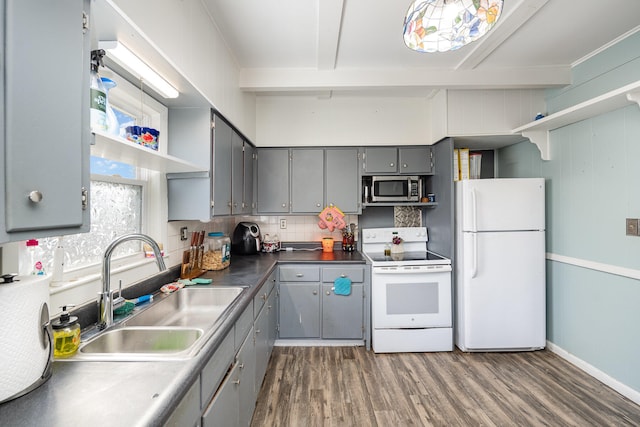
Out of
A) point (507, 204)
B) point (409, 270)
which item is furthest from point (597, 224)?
point (409, 270)

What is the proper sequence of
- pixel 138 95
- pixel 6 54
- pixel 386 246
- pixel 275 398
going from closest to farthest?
pixel 6 54 → pixel 138 95 → pixel 275 398 → pixel 386 246

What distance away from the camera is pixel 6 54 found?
620 mm

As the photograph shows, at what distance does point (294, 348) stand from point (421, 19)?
2.71 m

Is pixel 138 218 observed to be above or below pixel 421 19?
below

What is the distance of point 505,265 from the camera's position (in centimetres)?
261

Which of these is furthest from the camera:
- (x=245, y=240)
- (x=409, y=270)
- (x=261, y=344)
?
(x=245, y=240)

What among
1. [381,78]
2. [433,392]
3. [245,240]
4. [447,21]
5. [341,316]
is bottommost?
[433,392]

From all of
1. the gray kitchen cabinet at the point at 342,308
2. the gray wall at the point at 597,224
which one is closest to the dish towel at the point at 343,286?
the gray kitchen cabinet at the point at 342,308

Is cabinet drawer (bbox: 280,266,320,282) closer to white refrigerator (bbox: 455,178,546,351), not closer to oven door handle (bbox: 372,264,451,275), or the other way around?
oven door handle (bbox: 372,264,451,275)

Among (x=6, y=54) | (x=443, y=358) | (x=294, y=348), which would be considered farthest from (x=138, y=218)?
(x=443, y=358)

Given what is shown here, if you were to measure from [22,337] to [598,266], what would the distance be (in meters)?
3.27

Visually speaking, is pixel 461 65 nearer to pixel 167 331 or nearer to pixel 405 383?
pixel 405 383

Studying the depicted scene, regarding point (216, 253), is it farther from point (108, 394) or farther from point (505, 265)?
point (505, 265)

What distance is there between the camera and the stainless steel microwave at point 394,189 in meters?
3.05
